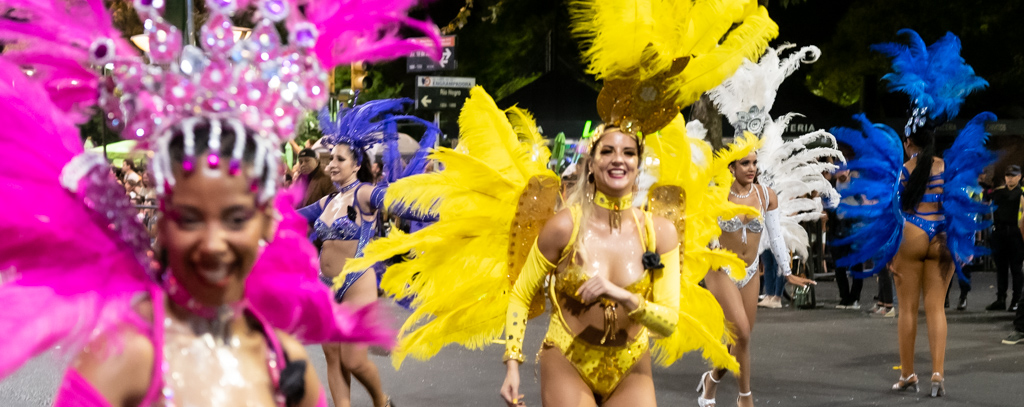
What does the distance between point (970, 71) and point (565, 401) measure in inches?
199

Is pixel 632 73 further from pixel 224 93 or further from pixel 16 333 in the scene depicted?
pixel 16 333

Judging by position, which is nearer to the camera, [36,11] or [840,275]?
[36,11]

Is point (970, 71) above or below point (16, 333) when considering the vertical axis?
above

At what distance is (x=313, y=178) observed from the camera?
22.9 feet

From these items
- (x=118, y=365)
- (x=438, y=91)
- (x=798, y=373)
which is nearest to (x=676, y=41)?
(x=118, y=365)

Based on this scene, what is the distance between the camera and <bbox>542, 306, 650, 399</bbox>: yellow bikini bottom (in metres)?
3.73

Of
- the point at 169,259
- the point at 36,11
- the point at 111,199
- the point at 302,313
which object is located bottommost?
the point at 302,313

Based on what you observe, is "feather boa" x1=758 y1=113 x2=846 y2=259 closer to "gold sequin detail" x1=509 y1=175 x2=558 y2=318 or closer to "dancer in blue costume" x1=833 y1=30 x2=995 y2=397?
"dancer in blue costume" x1=833 y1=30 x2=995 y2=397

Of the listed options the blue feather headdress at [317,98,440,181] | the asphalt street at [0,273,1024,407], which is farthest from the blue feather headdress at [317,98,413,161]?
the asphalt street at [0,273,1024,407]

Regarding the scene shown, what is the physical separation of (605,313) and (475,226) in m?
0.92

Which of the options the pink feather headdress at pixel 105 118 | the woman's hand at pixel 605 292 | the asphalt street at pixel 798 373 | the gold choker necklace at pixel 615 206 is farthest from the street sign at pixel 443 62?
the pink feather headdress at pixel 105 118

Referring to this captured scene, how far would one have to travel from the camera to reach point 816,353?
891 cm

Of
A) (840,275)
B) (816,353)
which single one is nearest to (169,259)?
(816,353)

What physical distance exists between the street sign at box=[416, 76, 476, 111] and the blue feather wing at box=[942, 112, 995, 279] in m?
7.03
